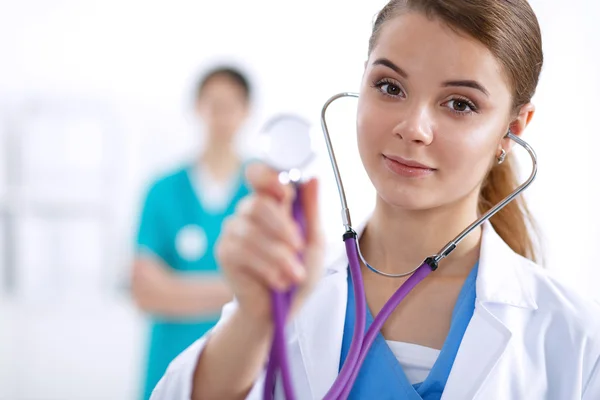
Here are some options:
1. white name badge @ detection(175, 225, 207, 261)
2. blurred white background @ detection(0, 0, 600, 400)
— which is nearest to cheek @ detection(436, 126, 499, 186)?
white name badge @ detection(175, 225, 207, 261)

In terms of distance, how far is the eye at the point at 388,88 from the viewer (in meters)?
0.71

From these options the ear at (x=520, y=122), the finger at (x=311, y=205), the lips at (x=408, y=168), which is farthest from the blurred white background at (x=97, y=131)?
the finger at (x=311, y=205)

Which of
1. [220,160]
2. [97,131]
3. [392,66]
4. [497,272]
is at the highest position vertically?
[392,66]

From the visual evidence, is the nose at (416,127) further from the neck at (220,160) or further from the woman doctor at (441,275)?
the neck at (220,160)

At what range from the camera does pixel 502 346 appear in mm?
718

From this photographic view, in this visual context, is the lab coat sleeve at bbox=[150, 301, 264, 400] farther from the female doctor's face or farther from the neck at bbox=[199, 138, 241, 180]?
the neck at bbox=[199, 138, 241, 180]

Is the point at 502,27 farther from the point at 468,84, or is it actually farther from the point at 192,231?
the point at 192,231

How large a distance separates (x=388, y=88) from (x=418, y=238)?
0.20 meters

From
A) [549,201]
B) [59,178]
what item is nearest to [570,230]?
[549,201]

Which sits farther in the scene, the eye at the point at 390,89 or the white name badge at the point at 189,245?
the white name badge at the point at 189,245

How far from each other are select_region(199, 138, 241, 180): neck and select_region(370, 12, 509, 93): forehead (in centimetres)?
100

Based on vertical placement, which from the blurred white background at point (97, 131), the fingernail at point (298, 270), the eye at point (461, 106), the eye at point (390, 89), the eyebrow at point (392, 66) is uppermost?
the eyebrow at point (392, 66)

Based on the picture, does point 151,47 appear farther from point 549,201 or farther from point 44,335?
point 549,201

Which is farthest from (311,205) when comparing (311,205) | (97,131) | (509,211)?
(97,131)
